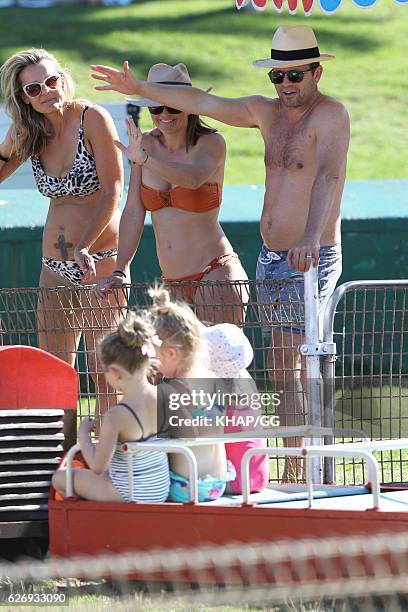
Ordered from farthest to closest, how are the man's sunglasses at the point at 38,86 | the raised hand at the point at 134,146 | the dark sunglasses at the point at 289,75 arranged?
the man's sunglasses at the point at 38,86
the dark sunglasses at the point at 289,75
the raised hand at the point at 134,146

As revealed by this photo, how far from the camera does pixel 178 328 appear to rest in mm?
4758

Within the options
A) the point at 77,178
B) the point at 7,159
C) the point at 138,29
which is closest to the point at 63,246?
the point at 77,178

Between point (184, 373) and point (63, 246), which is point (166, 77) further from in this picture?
point (184, 373)

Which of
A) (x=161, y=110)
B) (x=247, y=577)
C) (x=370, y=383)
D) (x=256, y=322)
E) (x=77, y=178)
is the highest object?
(x=161, y=110)

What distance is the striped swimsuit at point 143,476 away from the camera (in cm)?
461

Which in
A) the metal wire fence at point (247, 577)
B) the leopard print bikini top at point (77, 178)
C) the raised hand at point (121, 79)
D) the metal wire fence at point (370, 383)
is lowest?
the metal wire fence at point (247, 577)

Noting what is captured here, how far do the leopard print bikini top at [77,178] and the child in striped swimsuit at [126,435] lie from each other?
1708 mm

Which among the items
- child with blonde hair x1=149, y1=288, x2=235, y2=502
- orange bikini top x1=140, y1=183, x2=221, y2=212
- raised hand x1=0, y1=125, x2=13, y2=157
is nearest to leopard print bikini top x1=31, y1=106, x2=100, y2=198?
raised hand x1=0, y1=125, x2=13, y2=157

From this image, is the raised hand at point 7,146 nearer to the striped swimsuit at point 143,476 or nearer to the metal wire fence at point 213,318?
Answer: the metal wire fence at point 213,318

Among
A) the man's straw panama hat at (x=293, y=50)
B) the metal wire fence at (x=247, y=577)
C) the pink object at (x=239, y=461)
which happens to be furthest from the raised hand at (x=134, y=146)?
the metal wire fence at (x=247, y=577)

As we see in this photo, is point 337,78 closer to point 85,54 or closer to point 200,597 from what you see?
point 85,54

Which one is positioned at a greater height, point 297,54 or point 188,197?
point 297,54

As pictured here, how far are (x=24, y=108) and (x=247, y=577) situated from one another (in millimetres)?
2831

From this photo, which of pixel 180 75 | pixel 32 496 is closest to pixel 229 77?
pixel 180 75
